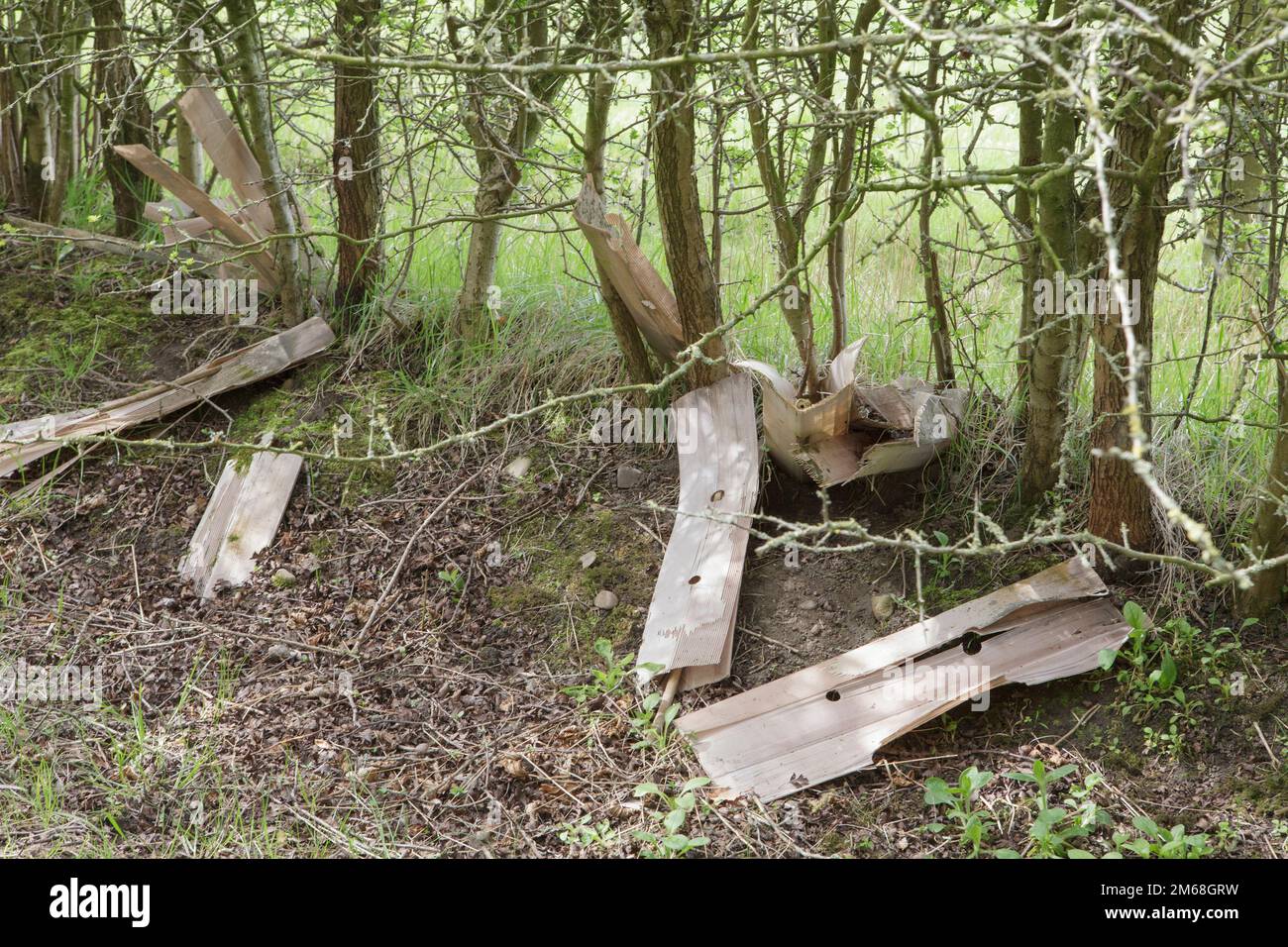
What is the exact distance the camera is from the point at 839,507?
3850mm

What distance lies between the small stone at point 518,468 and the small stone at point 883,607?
1462 millimetres

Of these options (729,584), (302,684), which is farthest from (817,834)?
(302,684)

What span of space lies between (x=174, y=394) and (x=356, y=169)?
1204 mm

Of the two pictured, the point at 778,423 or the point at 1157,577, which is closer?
the point at 1157,577

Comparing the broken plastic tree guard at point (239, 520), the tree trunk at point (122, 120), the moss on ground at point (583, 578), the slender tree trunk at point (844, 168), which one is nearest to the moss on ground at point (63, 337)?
the tree trunk at point (122, 120)

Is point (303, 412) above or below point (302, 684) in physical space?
above

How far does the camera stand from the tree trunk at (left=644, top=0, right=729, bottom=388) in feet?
11.1

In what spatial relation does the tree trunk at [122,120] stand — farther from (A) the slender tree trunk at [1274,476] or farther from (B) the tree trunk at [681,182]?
(A) the slender tree trunk at [1274,476]

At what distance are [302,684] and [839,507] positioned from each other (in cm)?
191

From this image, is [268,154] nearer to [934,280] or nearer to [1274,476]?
[934,280]

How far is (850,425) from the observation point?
3873 mm

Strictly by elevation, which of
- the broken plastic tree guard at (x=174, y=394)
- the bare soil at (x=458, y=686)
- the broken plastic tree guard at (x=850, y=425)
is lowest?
the bare soil at (x=458, y=686)

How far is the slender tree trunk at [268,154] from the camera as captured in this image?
437 cm
